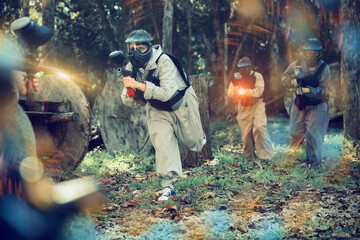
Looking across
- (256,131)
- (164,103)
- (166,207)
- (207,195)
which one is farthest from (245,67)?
(166,207)

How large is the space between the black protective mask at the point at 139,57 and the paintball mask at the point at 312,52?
3330 millimetres

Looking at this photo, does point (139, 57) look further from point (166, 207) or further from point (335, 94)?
point (335, 94)

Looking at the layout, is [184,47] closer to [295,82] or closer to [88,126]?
[295,82]

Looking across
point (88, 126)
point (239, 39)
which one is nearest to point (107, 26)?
point (239, 39)

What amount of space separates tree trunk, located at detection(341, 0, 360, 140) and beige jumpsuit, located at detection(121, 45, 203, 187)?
493 cm

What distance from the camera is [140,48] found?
17.4 ft

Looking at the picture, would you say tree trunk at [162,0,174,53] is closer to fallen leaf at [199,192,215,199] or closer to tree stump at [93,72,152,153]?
tree stump at [93,72,152,153]

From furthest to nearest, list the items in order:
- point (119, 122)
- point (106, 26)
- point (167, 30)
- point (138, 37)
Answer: point (106, 26) → point (167, 30) → point (119, 122) → point (138, 37)

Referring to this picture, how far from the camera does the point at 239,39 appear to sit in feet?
55.3

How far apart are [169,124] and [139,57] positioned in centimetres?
106

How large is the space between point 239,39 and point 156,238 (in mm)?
14120

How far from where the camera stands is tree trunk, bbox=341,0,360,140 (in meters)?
8.79

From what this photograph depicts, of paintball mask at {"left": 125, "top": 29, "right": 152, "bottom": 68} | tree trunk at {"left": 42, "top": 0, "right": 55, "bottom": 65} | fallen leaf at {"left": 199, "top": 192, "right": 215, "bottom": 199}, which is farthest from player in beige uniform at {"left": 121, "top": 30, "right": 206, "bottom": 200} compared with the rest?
tree trunk at {"left": 42, "top": 0, "right": 55, "bottom": 65}

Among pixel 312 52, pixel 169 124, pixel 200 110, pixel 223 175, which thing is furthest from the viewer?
pixel 200 110
